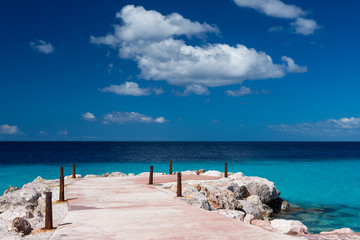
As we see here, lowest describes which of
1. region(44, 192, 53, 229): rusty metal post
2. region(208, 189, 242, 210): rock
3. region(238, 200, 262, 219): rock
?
region(238, 200, 262, 219): rock

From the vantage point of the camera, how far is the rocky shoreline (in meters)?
9.88

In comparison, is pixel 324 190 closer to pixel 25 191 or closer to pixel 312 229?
pixel 312 229

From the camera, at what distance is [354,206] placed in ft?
78.8

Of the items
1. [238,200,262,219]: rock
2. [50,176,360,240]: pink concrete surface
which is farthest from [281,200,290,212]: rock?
[50,176,360,240]: pink concrete surface

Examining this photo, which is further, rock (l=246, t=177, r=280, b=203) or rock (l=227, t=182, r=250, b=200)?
rock (l=246, t=177, r=280, b=203)

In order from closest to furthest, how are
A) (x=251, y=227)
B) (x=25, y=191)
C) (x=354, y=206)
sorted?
1. (x=251, y=227)
2. (x=25, y=191)
3. (x=354, y=206)

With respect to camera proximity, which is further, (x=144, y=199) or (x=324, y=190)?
(x=324, y=190)

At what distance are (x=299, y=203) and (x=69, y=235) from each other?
2021 cm

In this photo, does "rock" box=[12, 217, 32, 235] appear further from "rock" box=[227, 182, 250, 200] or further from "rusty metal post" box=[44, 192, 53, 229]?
"rock" box=[227, 182, 250, 200]

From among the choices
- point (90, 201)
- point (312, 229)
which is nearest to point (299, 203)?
point (312, 229)

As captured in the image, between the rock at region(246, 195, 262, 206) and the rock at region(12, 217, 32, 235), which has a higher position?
the rock at region(12, 217, 32, 235)

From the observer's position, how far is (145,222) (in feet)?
30.5

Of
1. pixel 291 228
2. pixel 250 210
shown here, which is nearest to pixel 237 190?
pixel 250 210

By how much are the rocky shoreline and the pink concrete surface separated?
703mm
